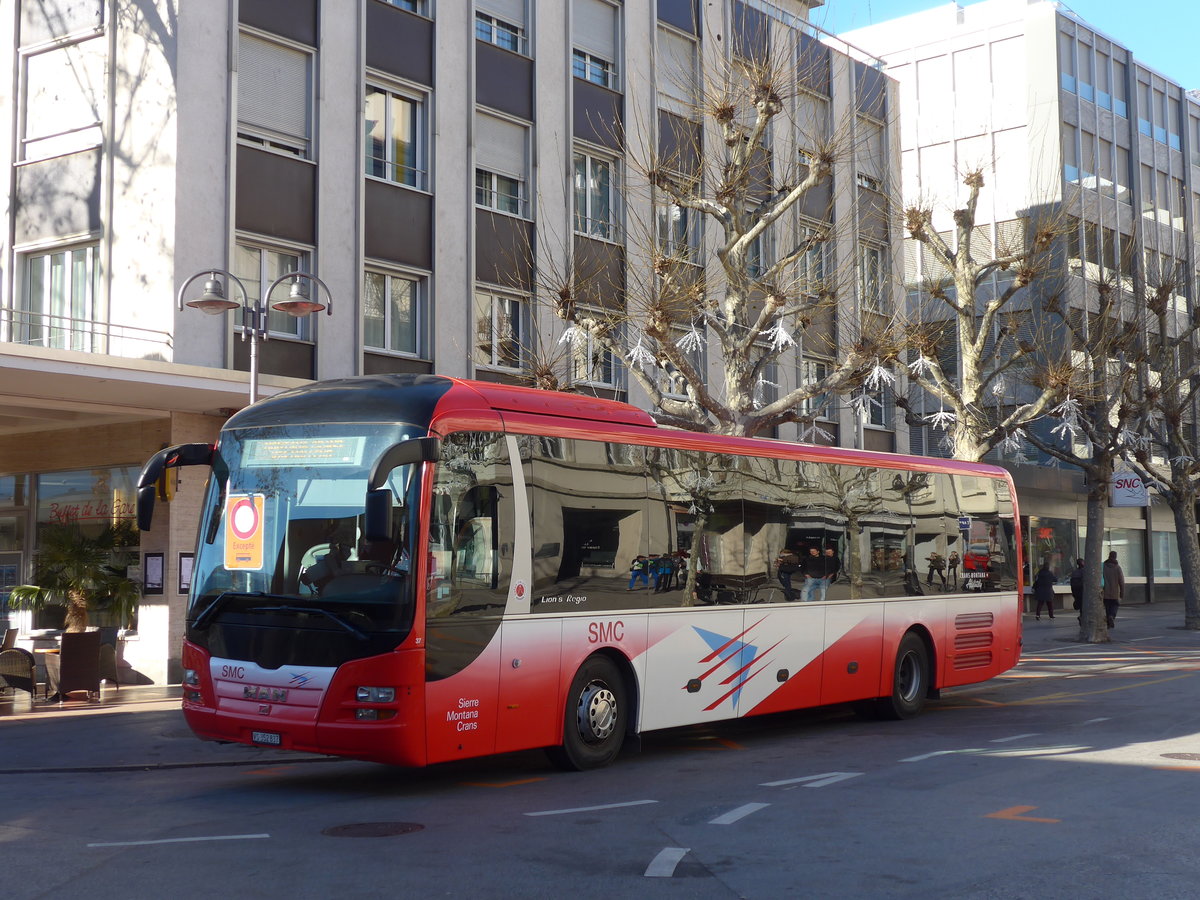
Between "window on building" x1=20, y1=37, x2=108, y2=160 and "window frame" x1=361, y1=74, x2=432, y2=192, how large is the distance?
4084 mm

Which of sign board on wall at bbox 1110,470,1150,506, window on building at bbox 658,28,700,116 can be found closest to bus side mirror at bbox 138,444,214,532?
window on building at bbox 658,28,700,116

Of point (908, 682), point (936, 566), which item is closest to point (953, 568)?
point (936, 566)

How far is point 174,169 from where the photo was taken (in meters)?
18.6

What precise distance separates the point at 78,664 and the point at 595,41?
1575 cm

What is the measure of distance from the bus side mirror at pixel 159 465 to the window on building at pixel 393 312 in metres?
10.8

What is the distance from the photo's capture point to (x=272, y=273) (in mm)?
20250

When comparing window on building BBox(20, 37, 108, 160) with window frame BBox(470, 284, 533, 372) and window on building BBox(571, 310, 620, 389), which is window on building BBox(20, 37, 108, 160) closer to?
window frame BBox(470, 284, 533, 372)

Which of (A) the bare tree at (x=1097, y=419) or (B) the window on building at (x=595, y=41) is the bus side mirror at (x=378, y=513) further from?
(A) the bare tree at (x=1097, y=419)

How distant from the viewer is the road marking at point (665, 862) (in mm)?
6992

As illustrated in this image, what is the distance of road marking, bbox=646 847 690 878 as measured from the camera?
6.99 meters

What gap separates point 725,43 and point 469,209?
847 cm

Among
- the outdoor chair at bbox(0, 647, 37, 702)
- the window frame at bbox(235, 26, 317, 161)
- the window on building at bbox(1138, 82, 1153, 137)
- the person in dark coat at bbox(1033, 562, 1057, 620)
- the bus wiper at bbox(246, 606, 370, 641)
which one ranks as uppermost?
the window on building at bbox(1138, 82, 1153, 137)

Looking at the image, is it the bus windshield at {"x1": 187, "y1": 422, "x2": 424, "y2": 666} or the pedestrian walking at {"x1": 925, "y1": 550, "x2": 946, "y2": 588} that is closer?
the bus windshield at {"x1": 187, "y1": 422, "x2": 424, "y2": 666}

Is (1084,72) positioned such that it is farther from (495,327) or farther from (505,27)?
(495,327)
